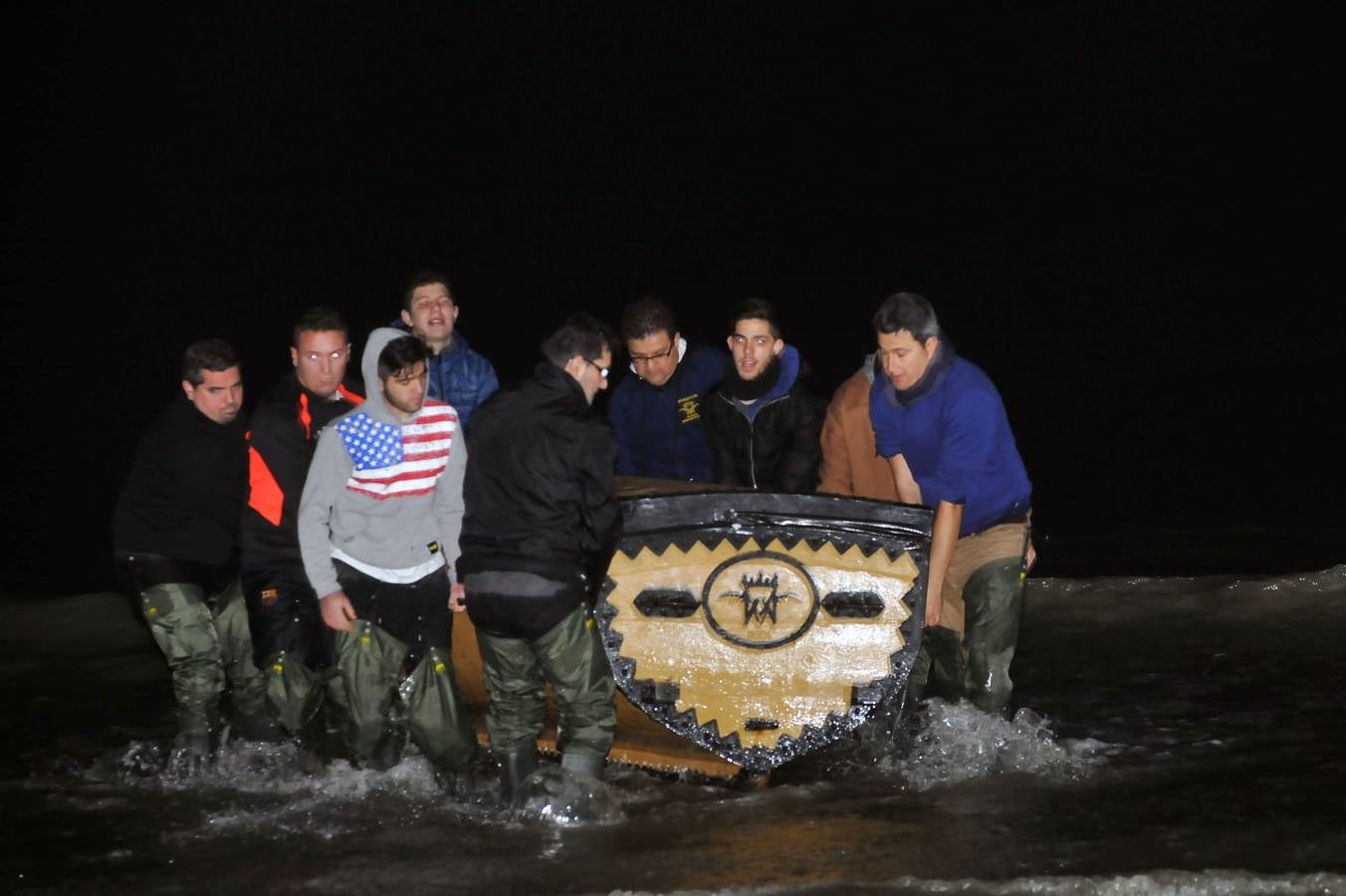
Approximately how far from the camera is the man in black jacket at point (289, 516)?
5562 mm

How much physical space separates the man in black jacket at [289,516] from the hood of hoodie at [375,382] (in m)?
0.41

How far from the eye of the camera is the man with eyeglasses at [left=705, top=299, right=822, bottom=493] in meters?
6.24

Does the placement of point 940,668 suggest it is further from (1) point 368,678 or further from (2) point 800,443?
(1) point 368,678

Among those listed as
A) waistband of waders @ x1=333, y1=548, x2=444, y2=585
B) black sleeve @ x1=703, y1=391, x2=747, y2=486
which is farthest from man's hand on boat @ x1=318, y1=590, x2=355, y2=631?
black sleeve @ x1=703, y1=391, x2=747, y2=486

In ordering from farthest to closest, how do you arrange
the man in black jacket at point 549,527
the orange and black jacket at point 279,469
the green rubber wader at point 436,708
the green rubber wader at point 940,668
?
the green rubber wader at point 940,668
the orange and black jacket at point 279,469
the green rubber wader at point 436,708
the man in black jacket at point 549,527

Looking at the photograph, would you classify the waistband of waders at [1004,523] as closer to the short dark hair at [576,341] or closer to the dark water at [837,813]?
the dark water at [837,813]

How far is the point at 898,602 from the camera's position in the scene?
5.46 meters

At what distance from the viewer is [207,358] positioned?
5.63 m

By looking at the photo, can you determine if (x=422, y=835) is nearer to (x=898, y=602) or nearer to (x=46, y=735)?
(x=898, y=602)

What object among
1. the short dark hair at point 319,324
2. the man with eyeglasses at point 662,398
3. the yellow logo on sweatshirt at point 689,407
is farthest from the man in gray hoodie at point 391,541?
the yellow logo on sweatshirt at point 689,407

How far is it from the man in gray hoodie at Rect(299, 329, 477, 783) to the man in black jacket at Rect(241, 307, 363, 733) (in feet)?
0.79

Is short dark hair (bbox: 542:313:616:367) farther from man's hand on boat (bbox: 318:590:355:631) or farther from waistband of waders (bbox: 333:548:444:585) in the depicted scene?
man's hand on boat (bbox: 318:590:355:631)

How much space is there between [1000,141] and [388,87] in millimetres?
10801

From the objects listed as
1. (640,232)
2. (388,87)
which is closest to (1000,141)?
(640,232)
